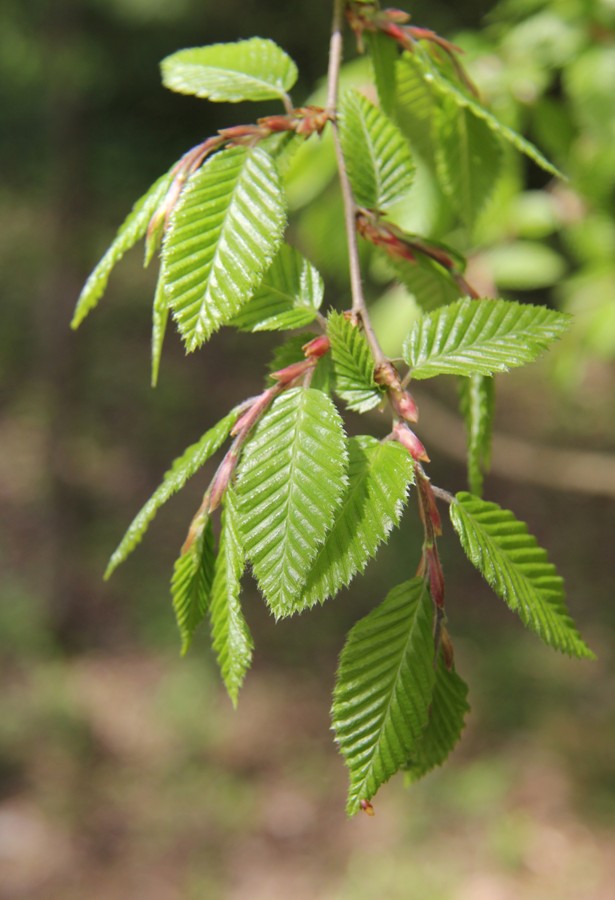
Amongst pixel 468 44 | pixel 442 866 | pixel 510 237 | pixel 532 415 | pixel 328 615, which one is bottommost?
pixel 532 415

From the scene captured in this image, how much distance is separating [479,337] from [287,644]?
4.30 meters

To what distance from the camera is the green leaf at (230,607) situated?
2.07 feet

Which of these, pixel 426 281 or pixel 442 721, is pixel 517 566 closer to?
pixel 442 721

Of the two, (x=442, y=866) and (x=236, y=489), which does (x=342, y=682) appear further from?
(x=442, y=866)

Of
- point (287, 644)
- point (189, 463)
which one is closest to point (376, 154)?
point (189, 463)

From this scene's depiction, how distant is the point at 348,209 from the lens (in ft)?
2.67

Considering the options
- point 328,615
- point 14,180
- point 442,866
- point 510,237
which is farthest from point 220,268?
point 14,180

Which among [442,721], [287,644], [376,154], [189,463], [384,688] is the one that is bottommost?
[287,644]

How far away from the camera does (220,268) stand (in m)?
0.68

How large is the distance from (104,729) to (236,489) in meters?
3.90

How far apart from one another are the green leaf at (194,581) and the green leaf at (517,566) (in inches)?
7.5

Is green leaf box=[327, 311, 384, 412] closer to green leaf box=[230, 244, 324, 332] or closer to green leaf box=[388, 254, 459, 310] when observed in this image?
green leaf box=[230, 244, 324, 332]

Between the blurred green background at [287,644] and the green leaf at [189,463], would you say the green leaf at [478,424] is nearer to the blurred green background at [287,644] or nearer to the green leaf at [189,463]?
the green leaf at [189,463]

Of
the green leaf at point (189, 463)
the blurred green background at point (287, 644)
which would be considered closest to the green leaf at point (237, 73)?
the green leaf at point (189, 463)
